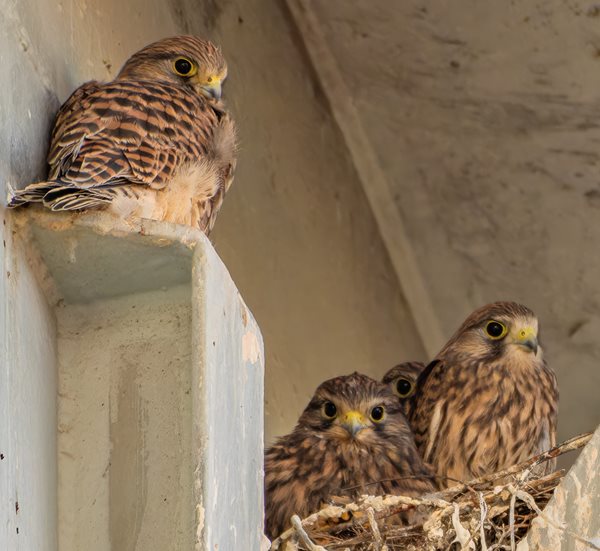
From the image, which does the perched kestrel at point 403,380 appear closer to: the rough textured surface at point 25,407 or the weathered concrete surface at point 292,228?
the weathered concrete surface at point 292,228

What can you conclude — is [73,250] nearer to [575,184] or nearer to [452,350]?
[452,350]

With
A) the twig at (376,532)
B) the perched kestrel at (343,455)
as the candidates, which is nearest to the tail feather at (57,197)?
the twig at (376,532)

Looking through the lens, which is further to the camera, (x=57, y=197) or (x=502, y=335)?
(x=502, y=335)

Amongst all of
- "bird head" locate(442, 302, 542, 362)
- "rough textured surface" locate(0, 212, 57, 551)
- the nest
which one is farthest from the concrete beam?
"rough textured surface" locate(0, 212, 57, 551)

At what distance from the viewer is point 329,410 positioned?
4.13 metres

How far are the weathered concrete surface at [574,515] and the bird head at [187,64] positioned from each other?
4.40 feet

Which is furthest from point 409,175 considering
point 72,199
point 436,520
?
point 72,199

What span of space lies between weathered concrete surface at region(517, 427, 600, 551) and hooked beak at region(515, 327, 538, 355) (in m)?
1.09

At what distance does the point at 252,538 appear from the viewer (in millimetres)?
2924

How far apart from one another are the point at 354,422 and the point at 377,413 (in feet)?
0.36

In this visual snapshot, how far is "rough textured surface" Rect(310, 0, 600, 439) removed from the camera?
4.80m

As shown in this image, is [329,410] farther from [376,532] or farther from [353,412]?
[376,532]

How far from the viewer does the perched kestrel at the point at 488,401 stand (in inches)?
169

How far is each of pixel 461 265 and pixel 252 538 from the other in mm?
3003
